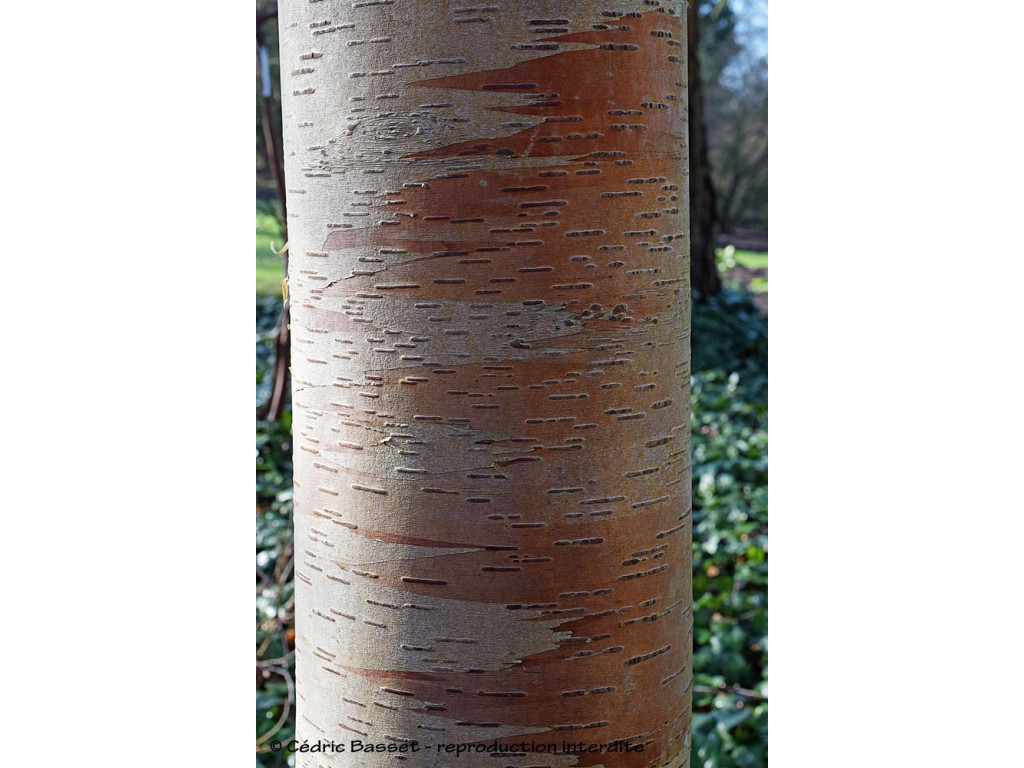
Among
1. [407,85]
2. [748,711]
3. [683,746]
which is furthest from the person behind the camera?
[748,711]

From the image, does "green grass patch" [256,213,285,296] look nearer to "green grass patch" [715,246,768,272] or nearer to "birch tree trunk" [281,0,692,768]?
"green grass patch" [715,246,768,272]

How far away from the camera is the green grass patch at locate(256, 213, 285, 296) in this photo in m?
5.47

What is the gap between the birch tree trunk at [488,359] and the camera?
3.37 feet

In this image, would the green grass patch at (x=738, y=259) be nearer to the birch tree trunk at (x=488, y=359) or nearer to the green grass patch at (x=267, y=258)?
the green grass patch at (x=267, y=258)

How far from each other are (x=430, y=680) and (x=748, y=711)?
7.53ft

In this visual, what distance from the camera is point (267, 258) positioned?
18.3 ft

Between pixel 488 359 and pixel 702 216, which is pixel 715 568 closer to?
pixel 488 359

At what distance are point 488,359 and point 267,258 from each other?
4850 millimetres

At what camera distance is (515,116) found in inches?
40.1

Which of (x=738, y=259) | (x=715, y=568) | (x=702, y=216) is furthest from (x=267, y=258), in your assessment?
(x=738, y=259)

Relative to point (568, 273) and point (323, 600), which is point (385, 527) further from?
point (568, 273)

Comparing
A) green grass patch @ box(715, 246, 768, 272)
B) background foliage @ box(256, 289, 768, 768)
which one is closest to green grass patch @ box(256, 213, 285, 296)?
background foliage @ box(256, 289, 768, 768)

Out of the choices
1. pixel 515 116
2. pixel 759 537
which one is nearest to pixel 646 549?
pixel 515 116

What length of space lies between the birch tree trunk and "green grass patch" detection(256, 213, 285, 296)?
438 centimetres
